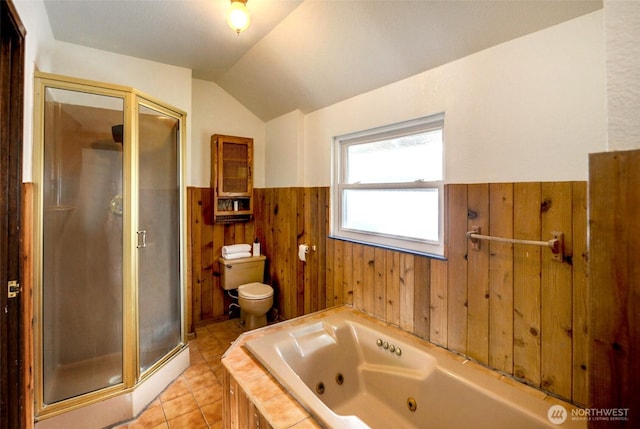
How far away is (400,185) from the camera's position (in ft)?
6.71

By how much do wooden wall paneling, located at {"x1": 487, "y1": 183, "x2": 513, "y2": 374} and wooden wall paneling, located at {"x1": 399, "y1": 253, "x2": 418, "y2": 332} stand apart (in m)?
0.44

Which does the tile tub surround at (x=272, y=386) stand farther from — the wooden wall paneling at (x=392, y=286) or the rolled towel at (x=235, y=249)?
the rolled towel at (x=235, y=249)

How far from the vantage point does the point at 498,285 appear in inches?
57.6

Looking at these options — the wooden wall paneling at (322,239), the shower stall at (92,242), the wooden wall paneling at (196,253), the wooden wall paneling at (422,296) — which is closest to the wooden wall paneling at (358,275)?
the wooden wall paneling at (322,239)

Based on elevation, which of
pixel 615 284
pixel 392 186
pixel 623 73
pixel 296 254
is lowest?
pixel 296 254

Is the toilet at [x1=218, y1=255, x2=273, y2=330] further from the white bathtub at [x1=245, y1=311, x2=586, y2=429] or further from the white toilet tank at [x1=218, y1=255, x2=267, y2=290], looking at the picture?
the white bathtub at [x1=245, y1=311, x2=586, y2=429]

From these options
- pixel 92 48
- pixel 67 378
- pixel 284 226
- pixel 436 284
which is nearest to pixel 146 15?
pixel 92 48

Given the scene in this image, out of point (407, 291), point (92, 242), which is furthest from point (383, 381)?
point (92, 242)

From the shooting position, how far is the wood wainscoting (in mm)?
1240

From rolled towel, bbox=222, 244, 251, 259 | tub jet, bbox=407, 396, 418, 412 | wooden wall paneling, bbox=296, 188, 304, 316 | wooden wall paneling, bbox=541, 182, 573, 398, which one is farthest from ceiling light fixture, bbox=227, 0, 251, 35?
tub jet, bbox=407, 396, 418, 412

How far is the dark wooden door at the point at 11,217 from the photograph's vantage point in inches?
47.6

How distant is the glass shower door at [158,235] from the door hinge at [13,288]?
66 centimetres

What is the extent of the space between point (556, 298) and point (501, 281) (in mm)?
223

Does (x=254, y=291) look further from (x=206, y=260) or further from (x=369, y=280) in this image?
(x=369, y=280)
